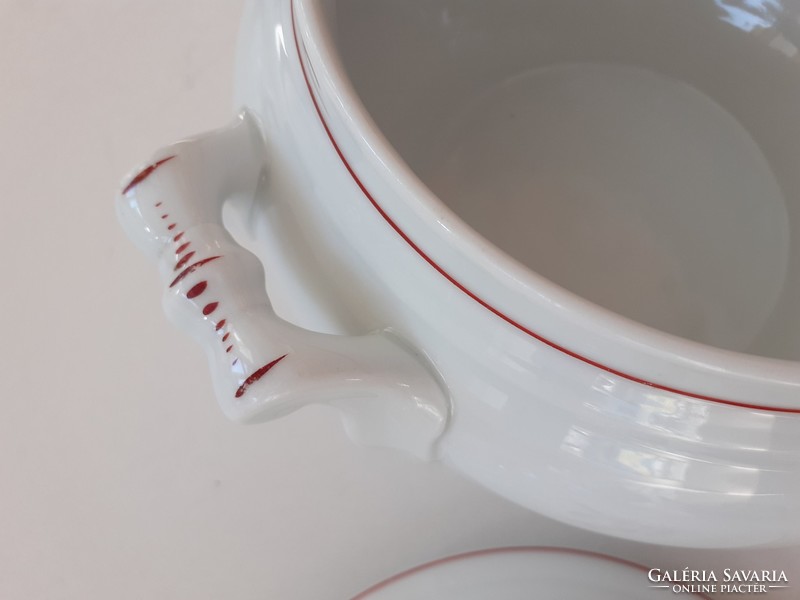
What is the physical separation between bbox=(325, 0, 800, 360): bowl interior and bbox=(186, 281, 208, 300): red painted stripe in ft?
0.52

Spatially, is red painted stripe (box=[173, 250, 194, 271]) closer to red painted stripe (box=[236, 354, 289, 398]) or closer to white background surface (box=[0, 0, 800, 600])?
red painted stripe (box=[236, 354, 289, 398])

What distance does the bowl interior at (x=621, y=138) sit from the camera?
39 cm

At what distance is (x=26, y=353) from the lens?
0.41 meters

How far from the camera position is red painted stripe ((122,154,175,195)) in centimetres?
26

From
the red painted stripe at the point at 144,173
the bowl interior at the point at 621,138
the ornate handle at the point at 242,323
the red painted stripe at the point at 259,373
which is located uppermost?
the bowl interior at the point at 621,138

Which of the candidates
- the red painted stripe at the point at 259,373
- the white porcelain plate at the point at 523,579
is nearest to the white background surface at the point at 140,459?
the white porcelain plate at the point at 523,579

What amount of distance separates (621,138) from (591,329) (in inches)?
11.2

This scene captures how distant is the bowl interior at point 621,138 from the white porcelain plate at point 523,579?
0.38 ft

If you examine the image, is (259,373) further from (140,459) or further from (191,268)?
(140,459)

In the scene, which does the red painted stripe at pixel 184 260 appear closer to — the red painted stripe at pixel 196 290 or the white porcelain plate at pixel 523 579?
the red painted stripe at pixel 196 290

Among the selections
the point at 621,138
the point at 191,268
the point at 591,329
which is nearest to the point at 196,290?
the point at 191,268

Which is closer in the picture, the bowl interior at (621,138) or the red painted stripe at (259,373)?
the red painted stripe at (259,373)

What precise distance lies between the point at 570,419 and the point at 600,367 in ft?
0.09

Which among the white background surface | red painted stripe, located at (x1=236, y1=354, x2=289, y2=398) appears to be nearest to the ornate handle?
red painted stripe, located at (x1=236, y1=354, x2=289, y2=398)
